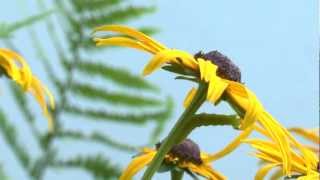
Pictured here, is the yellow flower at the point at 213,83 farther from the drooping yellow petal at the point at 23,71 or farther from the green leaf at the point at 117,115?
the green leaf at the point at 117,115

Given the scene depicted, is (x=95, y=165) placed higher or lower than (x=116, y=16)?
lower

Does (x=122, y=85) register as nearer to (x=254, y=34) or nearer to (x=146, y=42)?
(x=146, y=42)

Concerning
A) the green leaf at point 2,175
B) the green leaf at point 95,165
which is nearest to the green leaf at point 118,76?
the green leaf at point 95,165

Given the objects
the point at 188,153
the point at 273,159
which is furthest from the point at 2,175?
the point at 273,159

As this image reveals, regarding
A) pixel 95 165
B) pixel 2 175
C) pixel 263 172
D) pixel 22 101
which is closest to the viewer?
pixel 263 172

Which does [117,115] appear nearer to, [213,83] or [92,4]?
[92,4]

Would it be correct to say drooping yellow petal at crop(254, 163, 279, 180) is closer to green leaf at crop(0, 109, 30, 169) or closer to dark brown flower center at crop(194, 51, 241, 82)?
dark brown flower center at crop(194, 51, 241, 82)

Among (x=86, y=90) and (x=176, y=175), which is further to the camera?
(x=86, y=90)
